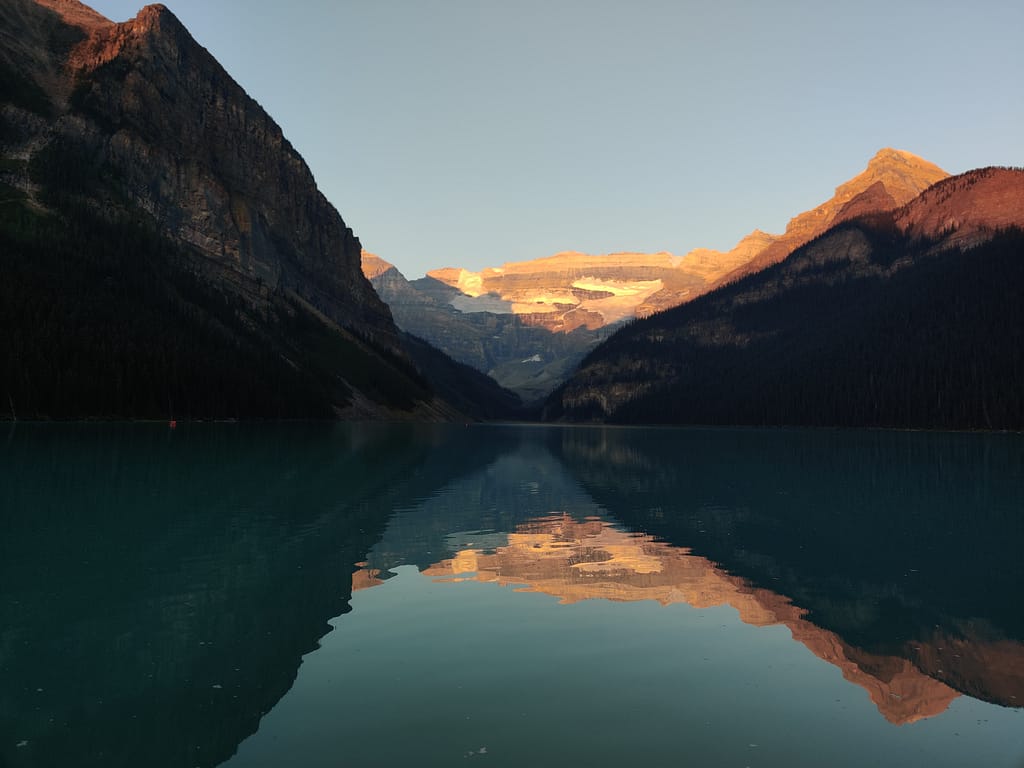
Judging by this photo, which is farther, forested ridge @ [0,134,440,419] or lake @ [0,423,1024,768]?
forested ridge @ [0,134,440,419]

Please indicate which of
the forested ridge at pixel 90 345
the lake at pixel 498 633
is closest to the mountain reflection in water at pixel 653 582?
the lake at pixel 498 633

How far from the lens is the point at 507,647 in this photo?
2073 cm

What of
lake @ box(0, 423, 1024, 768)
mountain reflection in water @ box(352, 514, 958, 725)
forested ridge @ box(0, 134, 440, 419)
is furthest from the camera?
forested ridge @ box(0, 134, 440, 419)

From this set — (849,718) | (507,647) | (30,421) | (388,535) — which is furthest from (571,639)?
(30,421)

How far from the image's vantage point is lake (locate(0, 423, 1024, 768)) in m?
14.4

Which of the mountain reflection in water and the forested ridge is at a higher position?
the forested ridge

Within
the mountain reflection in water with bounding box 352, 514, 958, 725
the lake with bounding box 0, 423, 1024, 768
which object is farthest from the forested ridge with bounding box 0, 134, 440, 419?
the mountain reflection in water with bounding box 352, 514, 958, 725

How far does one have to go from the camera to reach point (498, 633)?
22219mm

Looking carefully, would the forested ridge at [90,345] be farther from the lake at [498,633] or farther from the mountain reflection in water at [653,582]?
the mountain reflection in water at [653,582]

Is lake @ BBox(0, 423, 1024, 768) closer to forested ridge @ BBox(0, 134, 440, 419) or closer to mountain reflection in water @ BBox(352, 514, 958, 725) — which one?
mountain reflection in water @ BBox(352, 514, 958, 725)

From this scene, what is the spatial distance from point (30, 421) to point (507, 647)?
470 ft

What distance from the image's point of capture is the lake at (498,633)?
1441cm

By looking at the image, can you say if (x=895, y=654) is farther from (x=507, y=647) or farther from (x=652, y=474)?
(x=652, y=474)

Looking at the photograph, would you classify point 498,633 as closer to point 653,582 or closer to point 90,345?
point 653,582
